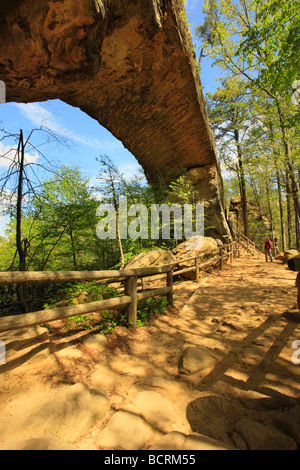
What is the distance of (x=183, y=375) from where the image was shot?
90.4 inches

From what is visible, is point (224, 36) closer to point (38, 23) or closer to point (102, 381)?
point (38, 23)

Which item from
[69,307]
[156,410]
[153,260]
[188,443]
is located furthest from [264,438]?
[153,260]

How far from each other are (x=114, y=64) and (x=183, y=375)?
767cm

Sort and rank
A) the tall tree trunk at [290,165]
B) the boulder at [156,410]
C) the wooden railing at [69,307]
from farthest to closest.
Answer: the tall tree trunk at [290,165] < the wooden railing at [69,307] < the boulder at [156,410]

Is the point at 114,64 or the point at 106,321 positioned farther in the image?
the point at 114,64

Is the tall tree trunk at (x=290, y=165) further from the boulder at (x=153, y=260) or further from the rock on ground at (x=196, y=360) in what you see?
the rock on ground at (x=196, y=360)

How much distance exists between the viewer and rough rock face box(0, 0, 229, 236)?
4.27 metres

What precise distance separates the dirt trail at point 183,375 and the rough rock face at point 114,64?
596 centimetres

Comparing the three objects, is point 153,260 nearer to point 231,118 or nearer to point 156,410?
point 156,410

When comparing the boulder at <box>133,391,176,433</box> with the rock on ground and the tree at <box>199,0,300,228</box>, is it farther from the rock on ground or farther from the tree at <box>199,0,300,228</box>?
the tree at <box>199,0,300,228</box>

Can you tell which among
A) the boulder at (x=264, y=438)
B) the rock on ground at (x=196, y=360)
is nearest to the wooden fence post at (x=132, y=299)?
the rock on ground at (x=196, y=360)

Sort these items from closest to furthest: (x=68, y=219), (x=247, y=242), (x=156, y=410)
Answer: (x=156, y=410), (x=68, y=219), (x=247, y=242)

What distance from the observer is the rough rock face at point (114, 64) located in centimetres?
427

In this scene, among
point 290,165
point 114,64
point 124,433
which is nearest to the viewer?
point 124,433
